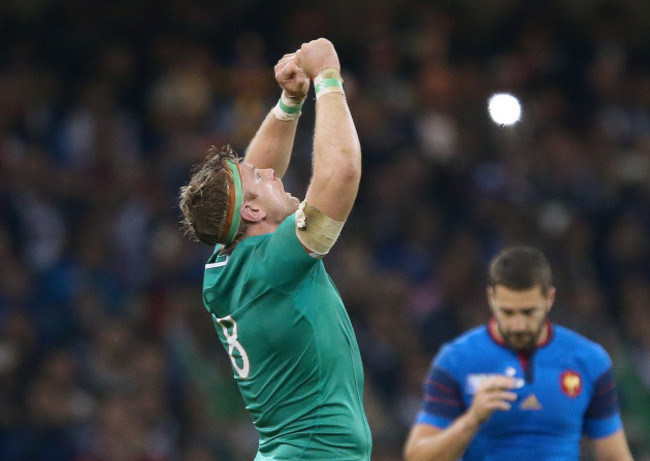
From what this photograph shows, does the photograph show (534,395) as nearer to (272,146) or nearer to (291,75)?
(272,146)

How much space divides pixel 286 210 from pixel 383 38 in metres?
6.49

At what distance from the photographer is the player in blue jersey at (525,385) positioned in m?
4.86

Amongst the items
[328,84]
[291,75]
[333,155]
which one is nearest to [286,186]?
[291,75]

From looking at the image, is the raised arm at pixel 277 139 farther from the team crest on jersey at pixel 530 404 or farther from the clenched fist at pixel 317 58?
the team crest on jersey at pixel 530 404

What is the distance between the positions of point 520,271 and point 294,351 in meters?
1.52

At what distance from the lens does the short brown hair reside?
378 centimetres

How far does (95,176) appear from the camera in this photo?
342 inches

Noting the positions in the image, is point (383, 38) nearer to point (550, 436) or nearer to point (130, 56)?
point (130, 56)

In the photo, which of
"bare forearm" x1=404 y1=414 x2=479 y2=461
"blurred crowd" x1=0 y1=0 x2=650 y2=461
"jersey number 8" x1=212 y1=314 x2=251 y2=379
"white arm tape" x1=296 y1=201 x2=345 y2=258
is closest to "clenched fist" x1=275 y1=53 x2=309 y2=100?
"white arm tape" x1=296 y1=201 x2=345 y2=258

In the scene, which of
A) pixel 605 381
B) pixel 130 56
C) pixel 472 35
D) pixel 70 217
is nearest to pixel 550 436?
pixel 605 381

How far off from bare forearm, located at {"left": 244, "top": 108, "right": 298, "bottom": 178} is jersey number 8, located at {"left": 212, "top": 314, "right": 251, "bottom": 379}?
759 mm

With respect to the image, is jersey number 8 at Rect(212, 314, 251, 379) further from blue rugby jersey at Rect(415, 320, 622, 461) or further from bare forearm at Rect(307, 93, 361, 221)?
blue rugby jersey at Rect(415, 320, 622, 461)


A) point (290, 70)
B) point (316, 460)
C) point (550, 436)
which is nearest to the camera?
point (316, 460)

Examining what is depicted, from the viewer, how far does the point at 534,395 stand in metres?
4.90
